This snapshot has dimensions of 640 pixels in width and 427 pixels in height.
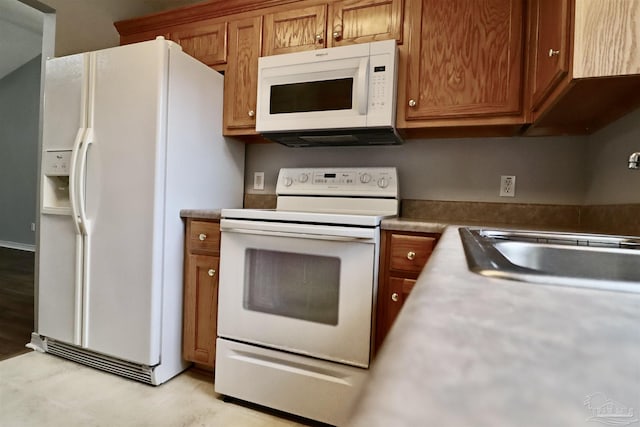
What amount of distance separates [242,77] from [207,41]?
0.35 meters

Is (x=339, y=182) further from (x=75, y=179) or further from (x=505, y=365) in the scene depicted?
(x=505, y=365)

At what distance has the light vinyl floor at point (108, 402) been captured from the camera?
1472mm

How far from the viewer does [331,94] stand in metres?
1.76

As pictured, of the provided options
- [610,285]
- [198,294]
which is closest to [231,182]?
[198,294]

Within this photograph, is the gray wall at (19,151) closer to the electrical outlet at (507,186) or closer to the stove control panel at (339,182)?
the stove control panel at (339,182)

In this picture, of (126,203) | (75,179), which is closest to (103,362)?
(126,203)

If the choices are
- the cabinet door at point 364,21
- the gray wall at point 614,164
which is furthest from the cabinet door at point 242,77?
the gray wall at point 614,164

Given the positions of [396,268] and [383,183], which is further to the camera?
[383,183]

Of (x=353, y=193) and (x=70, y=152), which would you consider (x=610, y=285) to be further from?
(x=70, y=152)

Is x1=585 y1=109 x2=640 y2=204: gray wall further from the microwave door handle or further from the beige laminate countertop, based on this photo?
the beige laminate countertop

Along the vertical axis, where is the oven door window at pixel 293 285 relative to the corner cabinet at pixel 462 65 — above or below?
below

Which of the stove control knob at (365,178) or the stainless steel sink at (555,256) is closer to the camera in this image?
the stainless steel sink at (555,256)

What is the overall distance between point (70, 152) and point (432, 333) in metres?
2.25

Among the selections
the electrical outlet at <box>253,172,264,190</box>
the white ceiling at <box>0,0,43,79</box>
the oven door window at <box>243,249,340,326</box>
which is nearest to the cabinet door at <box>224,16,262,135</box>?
the electrical outlet at <box>253,172,264,190</box>
